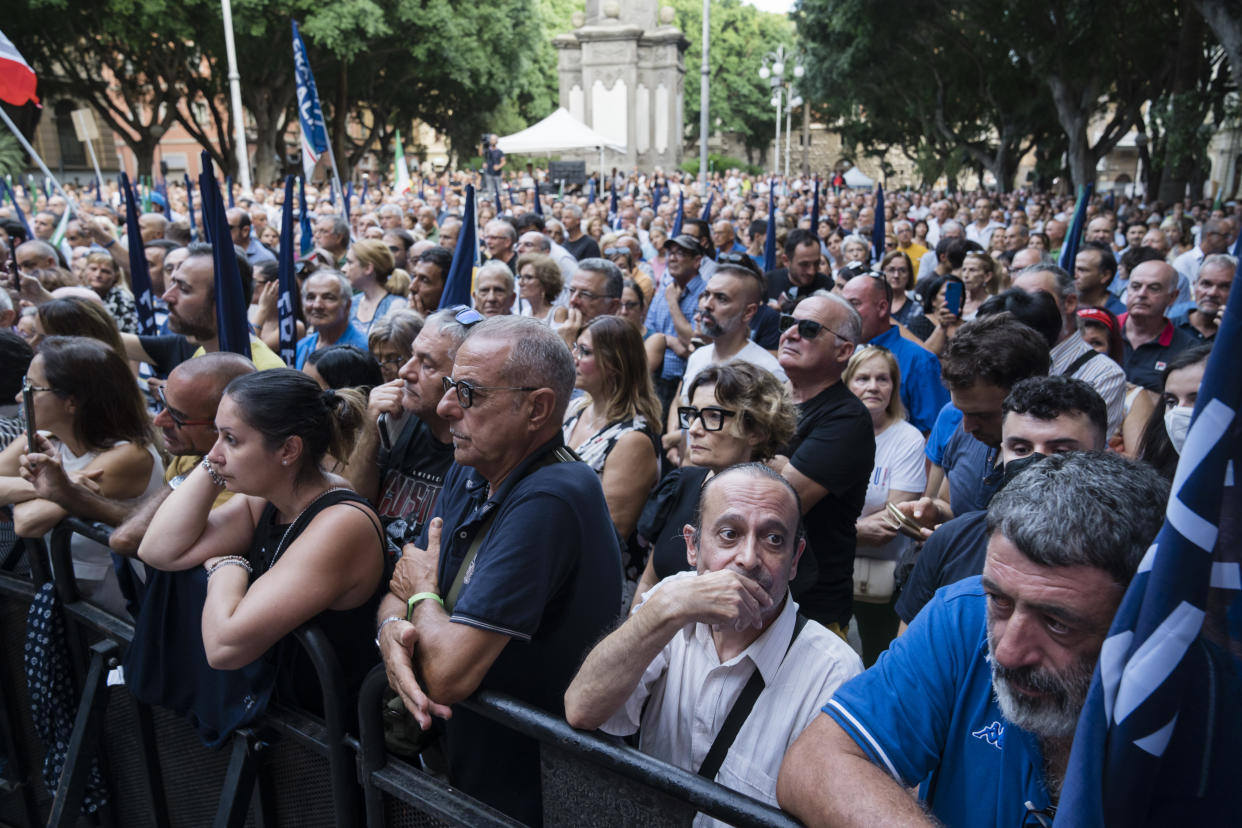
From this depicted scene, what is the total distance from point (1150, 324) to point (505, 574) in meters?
4.75

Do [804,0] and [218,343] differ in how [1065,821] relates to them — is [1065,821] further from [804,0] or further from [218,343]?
[804,0]

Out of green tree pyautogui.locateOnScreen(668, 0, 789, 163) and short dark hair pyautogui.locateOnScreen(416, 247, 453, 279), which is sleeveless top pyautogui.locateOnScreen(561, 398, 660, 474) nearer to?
short dark hair pyautogui.locateOnScreen(416, 247, 453, 279)

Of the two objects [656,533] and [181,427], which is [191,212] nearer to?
[181,427]

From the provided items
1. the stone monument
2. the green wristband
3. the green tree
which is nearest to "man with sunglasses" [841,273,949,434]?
the green wristband

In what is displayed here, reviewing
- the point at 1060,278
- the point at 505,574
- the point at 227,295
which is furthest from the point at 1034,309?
the point at 227,295

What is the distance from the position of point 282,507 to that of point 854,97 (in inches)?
1388

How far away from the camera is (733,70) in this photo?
7350 centimetres

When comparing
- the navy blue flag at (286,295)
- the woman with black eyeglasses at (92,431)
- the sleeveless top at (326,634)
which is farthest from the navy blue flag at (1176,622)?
the navy blue flag at (286,295)

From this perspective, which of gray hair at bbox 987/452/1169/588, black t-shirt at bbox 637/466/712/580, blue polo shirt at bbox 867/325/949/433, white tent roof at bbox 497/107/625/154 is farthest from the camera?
white tent roof at bbox 497/107/625/154

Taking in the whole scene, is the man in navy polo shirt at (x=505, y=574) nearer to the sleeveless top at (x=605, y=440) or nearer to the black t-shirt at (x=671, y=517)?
the black t-shirt at (x=671, y=517)

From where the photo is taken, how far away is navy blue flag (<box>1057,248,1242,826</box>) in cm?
108

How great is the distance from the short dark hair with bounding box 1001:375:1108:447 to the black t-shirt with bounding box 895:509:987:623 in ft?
1.16

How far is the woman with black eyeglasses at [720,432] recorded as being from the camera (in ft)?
10.00

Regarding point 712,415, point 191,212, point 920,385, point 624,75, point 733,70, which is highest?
point 733,70
